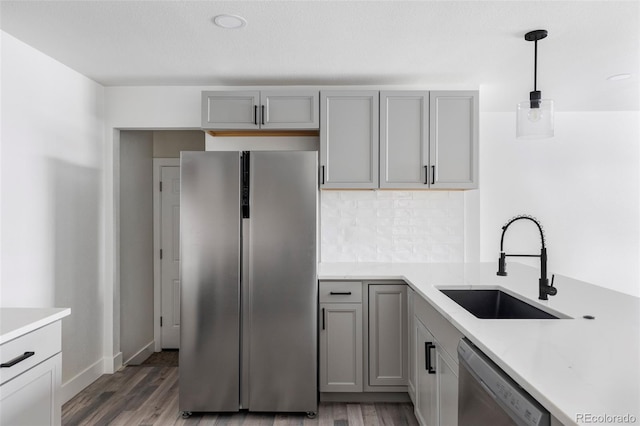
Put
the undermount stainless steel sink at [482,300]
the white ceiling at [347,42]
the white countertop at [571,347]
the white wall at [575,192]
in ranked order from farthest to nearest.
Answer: the white wall at [575,192] → the undermount stainless steel sink at [482,300] → the white ceiling at [347,42] → the white countertop at [571,347]

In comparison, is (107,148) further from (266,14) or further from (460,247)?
(460,247)

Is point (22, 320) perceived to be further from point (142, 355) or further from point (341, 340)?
point (142, 355)

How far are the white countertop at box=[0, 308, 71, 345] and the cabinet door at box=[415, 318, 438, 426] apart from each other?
1770mm

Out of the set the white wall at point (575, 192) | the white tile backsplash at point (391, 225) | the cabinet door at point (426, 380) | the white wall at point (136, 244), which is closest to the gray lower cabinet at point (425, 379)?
the cabinet door at point (426, 380)

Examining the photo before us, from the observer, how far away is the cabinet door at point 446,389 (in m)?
1.66

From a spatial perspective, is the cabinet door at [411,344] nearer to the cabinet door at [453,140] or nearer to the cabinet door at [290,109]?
the cabinet door at [453,140]

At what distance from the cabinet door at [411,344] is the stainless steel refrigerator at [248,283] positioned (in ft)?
2.13

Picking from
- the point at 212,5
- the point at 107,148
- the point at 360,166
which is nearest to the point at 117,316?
the point at 107,148

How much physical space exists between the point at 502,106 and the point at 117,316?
395 centimetres

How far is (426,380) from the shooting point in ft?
7.03

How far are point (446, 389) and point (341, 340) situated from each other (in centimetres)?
104

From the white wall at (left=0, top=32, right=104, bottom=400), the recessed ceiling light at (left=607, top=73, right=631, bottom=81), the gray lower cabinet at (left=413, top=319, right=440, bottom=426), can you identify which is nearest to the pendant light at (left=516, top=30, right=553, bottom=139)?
the gray lower cabinet at (left=413, top=319, right=440, bottom=426)

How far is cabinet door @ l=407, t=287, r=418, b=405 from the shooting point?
8.23ft

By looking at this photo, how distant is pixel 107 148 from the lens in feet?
10.7
